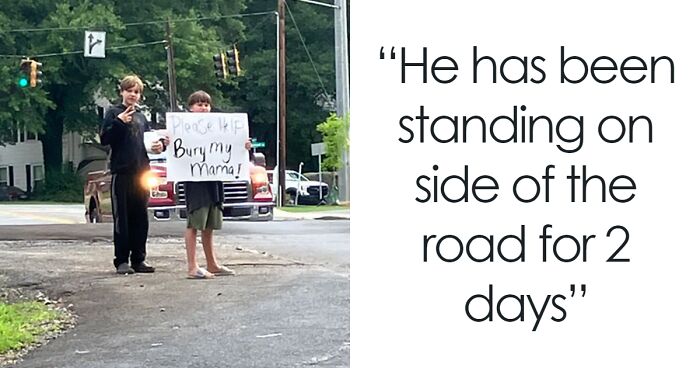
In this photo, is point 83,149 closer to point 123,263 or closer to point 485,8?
point 123,263

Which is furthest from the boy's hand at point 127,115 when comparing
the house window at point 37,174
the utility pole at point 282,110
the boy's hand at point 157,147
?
the house window at point 37,174

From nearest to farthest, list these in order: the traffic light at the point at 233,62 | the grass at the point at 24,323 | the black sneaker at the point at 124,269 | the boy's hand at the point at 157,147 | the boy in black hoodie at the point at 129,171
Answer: the grass at the point at 24,323 < the boy in black hoodie at the point at 129,171 < the boy's hand at the point at 157,147 < the black sneaker at the point at 124,269 < the traffic light at the point at 233,62

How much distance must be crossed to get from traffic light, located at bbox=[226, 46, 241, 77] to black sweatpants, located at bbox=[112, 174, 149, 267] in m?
10.7

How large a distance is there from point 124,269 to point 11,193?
→ 78.6 ft

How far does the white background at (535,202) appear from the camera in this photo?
2521 millimetres

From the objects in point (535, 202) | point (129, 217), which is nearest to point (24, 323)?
point (129, 217)

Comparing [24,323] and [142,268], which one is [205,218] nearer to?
[142,268]

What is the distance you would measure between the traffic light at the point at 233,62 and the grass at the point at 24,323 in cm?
1231

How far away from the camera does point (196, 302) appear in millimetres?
7266

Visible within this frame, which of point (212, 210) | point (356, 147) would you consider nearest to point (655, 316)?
point (356, 147)

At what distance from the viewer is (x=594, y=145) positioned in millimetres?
2523

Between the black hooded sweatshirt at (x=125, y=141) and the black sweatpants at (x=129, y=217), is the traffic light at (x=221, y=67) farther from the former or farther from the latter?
the black hooded sweatshirt at (x=125, y=141)

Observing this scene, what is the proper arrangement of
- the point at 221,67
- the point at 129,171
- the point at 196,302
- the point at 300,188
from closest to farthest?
the point at 196,302, the point at 129,171, the point at 300,188, the point at 221,67

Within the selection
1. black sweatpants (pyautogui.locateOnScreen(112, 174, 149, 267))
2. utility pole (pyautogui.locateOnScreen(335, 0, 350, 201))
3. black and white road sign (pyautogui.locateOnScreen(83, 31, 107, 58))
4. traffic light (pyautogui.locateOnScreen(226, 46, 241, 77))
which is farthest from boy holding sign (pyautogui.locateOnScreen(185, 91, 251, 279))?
black and white road sign (pyautogui.locateOnScreen(83, 31, 107, 58))
